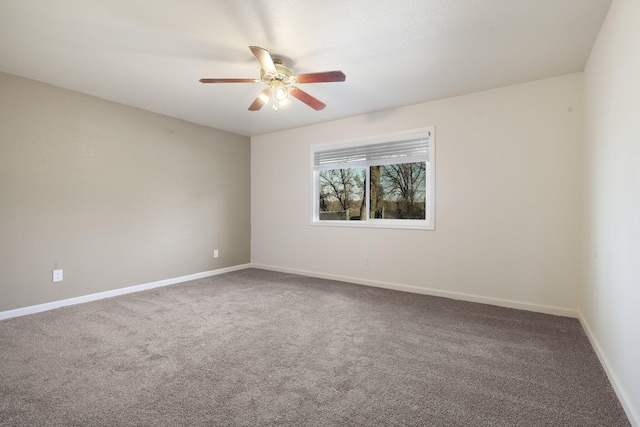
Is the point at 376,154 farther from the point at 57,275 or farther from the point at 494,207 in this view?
the point at 57,275

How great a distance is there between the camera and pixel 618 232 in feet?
5.85

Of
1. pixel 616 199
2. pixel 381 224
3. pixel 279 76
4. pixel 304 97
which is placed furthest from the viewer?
pixel 381 224

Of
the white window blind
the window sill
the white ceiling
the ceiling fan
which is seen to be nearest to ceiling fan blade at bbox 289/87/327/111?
the ceiling fan

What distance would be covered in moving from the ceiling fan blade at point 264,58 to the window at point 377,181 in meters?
2.08

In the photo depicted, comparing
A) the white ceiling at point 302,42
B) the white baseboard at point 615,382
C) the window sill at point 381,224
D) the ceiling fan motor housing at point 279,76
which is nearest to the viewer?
the white baseboard at point 615,382

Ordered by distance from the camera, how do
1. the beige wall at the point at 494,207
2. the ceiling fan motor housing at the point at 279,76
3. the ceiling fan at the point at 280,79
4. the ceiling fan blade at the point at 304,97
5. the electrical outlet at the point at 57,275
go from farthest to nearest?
the electrical outlet at the point at 57,275 → the beige wall at the point at 494,207 → the ceiling fan blade at the point at 304,97 → the ceiling fan motor housing at the point at 279,76 → the ceiling fan at the point at 280,79

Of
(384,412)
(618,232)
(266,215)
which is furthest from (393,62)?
(266,215)

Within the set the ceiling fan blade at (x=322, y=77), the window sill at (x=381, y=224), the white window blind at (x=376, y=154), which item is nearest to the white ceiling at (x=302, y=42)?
the ceiling fan blade at (x=322, y=77)

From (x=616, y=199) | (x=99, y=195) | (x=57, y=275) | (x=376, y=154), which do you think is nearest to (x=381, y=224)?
(x=376, y=154)

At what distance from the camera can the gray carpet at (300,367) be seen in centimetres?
153

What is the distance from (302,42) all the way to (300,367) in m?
2.39

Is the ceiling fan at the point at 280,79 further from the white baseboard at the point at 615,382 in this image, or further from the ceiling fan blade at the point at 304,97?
the white baseboard at the point at 615,382

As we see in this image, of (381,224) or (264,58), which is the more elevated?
(264,58)

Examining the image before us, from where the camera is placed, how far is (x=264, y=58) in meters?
2.13
